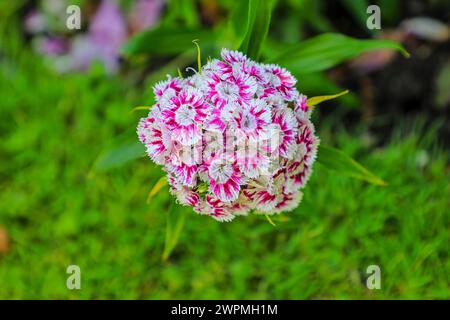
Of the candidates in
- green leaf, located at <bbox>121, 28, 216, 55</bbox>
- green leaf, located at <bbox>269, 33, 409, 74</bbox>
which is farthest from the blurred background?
green leaf, located at <bbox>269, 33, 409, 74</bbox>

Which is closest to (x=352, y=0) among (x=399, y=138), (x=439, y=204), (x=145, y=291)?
(x=399, y=138)

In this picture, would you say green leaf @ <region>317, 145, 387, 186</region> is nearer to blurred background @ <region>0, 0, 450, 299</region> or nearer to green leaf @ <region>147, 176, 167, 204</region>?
blurred background @ <region>0, 0, 450, 299</region>

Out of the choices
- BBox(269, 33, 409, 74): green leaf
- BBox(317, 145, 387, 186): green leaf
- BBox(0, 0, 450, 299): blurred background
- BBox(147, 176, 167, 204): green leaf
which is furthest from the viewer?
BBox(0, 0, 450, 299): blurred background

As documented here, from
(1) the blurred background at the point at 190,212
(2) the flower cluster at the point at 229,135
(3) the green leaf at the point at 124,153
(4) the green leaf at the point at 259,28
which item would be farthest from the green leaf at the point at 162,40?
(2) the flower cluster at the point at 229,135

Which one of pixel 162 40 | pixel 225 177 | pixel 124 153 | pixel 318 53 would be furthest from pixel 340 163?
pixel 162 40

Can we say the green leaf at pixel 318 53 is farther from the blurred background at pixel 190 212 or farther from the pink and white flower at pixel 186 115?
the pink and white flower at pixel 186 115

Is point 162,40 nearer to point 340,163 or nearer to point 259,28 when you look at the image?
point 259,28
